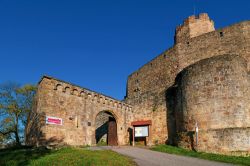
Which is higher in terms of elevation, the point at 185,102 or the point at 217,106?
the point at 185,102

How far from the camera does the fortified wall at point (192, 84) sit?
12656 mm

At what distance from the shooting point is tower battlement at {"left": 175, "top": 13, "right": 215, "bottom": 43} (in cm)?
1941

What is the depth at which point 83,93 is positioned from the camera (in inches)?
644

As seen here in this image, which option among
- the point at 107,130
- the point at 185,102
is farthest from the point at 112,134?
the point at 185,102

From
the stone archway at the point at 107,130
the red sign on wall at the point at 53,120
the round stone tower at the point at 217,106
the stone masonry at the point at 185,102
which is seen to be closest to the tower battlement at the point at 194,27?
the stone masonry at the point at 185,102

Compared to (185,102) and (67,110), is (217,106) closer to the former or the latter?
(185,102)

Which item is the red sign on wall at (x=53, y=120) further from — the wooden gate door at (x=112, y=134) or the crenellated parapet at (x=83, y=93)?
the wooden gate door at (x=112, y=134)

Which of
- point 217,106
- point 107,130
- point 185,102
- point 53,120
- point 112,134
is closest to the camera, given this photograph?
point 217,106

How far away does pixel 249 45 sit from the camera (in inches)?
599

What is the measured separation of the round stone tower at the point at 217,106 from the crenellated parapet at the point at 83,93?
624 centimetres

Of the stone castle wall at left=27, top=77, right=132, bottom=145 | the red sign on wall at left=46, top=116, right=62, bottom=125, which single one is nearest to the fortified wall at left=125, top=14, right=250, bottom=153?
the stone castle wall at left=27, top=77, right=132, bottom=145

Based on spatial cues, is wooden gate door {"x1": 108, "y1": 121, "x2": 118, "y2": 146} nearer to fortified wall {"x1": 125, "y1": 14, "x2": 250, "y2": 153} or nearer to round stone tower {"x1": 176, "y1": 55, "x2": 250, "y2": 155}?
fortified wall {"x1": 125, "y1": 14, "x2": 250, "y2": 153}

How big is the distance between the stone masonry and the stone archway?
0.49m

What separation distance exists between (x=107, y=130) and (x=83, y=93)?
729cm
